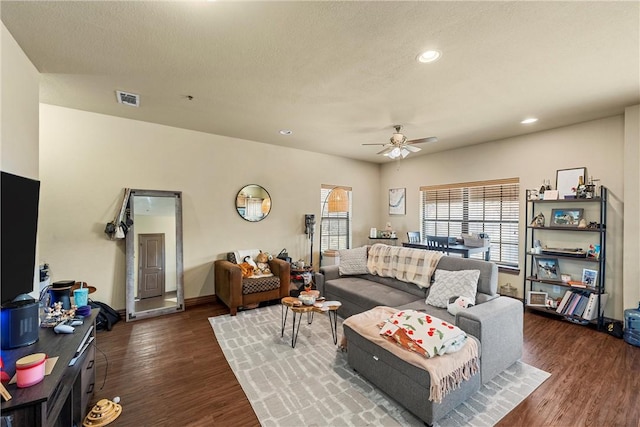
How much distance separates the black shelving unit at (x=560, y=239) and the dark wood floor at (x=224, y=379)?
50 centimetres

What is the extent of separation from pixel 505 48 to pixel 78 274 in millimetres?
5187

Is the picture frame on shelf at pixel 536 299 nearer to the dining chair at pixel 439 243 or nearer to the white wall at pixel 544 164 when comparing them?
the white wall at pixel 544 164

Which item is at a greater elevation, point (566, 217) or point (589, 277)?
point (566, 217)

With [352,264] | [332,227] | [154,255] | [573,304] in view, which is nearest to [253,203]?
[154,255]

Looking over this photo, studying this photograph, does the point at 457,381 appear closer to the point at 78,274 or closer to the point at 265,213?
the point at 265,213

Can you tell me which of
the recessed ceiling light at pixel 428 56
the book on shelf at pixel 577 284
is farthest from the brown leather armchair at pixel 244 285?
the book on shelf at pixel 577 284

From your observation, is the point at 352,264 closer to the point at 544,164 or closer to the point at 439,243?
the point at 439,243

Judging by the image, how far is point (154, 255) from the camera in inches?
150

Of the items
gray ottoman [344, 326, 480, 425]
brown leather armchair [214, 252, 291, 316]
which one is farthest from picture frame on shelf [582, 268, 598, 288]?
brown leather armchair [214, 252, 291, 316]

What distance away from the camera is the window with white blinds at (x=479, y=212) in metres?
4.42

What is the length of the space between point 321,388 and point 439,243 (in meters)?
3.34

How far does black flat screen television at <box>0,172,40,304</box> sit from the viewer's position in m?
1.49

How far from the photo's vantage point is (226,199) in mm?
4449

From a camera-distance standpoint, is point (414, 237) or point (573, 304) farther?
point (414, 237)
